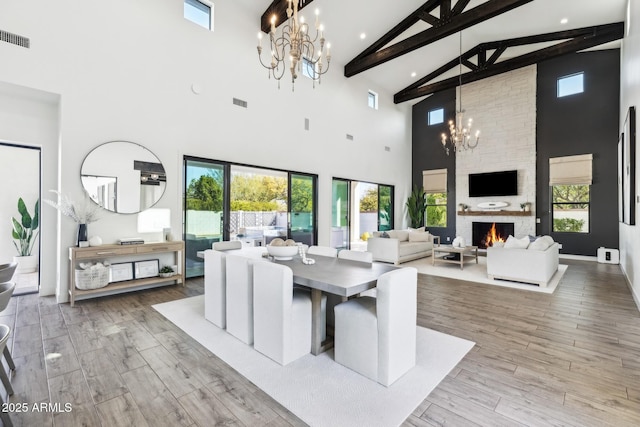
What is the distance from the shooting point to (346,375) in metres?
2.16

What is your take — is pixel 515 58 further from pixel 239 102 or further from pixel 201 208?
pixel 201 208

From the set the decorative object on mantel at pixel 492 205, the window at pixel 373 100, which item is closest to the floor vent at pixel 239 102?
the window at pixel 373 100

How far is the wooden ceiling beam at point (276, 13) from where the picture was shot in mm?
5199

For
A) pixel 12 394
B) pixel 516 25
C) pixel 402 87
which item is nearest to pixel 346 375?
pixel 12 394

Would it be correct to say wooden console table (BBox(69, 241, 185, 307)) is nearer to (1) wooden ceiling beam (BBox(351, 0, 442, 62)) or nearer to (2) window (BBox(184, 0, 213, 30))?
(2) window (BBox(184, 0, 213, 30))

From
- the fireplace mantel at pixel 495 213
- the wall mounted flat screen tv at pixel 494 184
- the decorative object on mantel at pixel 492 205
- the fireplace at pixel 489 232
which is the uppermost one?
the wall mounted flat screen tv at pixel 494 184

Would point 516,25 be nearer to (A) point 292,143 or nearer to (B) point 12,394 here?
(A) point 292,143

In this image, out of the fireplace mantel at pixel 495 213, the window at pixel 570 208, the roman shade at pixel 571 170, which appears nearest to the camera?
the roman shade at pixel 571 170

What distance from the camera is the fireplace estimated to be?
28.3 ft

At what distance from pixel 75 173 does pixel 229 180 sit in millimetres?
2245

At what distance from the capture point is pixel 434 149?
33.2ft

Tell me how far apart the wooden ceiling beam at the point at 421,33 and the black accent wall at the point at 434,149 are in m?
3.75

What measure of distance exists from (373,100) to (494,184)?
4.49 m

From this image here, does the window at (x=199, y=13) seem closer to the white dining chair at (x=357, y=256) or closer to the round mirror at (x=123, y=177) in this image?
the round mirror at (x=123, y=177)
